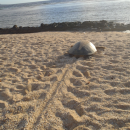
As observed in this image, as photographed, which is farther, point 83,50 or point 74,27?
Result: point 74,27

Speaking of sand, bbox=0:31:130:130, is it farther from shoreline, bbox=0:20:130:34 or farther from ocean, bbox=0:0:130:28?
ocean, bbox=0:0:130:28

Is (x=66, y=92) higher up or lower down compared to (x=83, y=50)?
lower down

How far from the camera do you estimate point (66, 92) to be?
2527mm

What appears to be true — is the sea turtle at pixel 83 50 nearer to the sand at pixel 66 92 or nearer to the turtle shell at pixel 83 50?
the turtle shell at pixel 83 50

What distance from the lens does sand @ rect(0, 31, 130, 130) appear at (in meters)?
1.88

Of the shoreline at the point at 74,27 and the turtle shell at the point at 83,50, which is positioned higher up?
the shoreline at the point at 74,27

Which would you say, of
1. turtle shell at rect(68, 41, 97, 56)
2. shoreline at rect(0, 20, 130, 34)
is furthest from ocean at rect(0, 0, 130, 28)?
turtle shell at rect(68, 41, 97, 56)

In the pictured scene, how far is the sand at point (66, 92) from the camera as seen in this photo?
1.88 metres

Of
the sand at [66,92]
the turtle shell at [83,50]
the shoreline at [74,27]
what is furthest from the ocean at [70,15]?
the sand at [66,92]

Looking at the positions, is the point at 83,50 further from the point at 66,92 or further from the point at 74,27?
the point at 74,27

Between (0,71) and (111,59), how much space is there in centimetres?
333

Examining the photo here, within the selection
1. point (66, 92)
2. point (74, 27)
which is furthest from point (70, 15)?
point (66, 92)

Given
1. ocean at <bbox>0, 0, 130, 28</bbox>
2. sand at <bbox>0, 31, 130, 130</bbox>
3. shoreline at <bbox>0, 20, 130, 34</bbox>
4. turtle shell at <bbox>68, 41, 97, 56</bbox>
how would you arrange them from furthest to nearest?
ocean at <bbox>0, 0, 130, 28</bbox>, shoreline at <bbox>0, 20, 130, 34</bbox>, turtle shell at <bbox>68, 41, 97, 56</bbox>, sand at <bbox>0, 31, 130, 130</bbox>

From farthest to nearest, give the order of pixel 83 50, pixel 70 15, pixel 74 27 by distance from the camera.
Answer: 1. pixel 70 15
2. pixel 74 27
3. pixel 83 50
